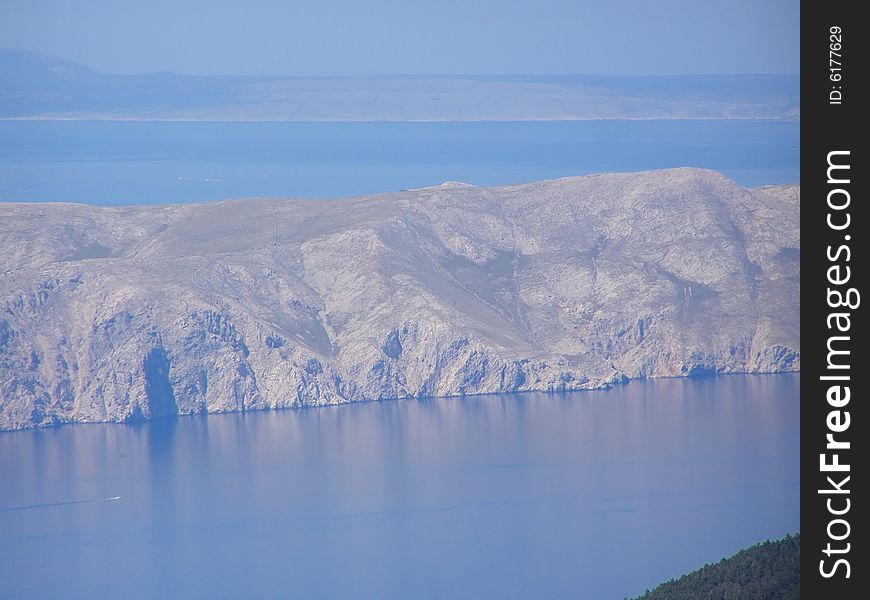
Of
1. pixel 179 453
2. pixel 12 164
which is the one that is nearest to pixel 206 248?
pixel 179 453

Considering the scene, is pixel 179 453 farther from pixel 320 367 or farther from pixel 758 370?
pixel 758 370

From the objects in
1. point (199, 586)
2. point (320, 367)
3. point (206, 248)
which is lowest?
point (199, 586)

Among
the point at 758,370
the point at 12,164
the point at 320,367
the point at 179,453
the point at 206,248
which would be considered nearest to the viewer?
the point at 179,453

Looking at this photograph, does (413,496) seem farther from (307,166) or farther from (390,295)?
(307,166)

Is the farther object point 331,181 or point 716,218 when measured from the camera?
point 331,181
